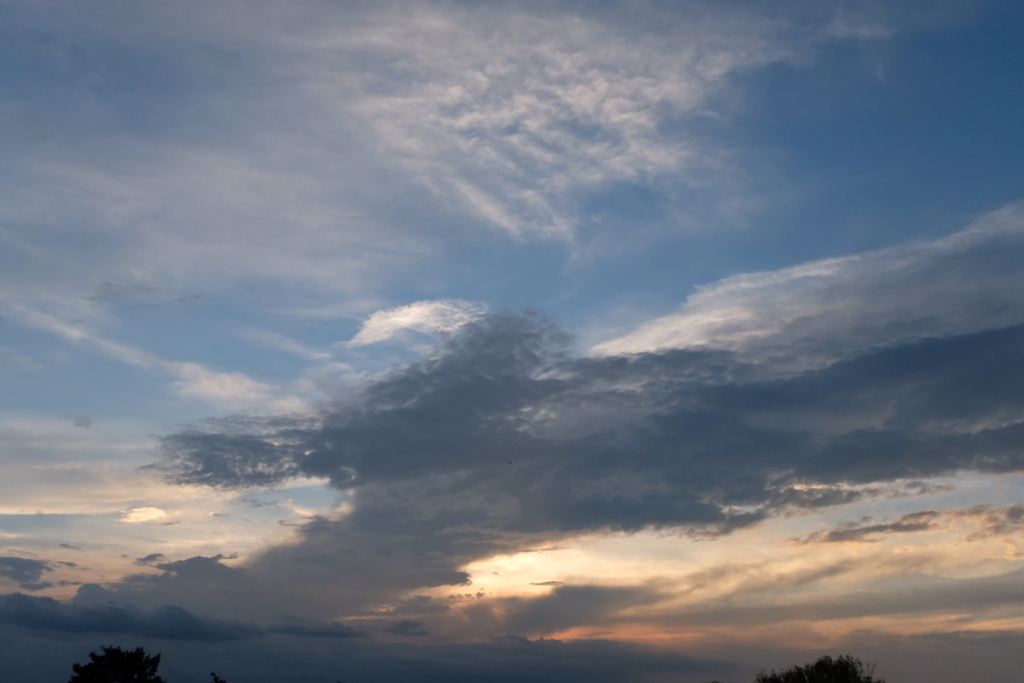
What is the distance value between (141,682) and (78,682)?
8.42 metres

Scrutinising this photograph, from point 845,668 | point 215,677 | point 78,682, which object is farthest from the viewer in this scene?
point 215,677

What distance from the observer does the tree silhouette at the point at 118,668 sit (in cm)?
10862

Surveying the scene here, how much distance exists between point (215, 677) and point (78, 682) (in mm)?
66334

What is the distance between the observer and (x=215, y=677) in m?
168

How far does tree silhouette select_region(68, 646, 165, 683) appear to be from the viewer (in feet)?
356

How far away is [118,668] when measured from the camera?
11025 centimetres

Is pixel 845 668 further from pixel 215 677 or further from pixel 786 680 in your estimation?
pixel 215 677

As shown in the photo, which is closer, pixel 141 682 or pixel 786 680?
pixel 786 680

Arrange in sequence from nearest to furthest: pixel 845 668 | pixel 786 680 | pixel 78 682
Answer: pixel 845 668
pixel 786 680
pixel 78 682

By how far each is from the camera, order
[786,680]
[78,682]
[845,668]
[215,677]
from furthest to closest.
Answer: [215,677] → [78,682] → [786,680] → [845,668]

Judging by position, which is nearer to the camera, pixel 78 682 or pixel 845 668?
pixel 845 668

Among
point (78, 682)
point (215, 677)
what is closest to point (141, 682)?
point (78, 682)

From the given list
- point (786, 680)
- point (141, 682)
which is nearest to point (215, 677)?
point (141, 682)

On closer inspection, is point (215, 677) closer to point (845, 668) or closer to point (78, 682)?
Answer: point (78, 682)
